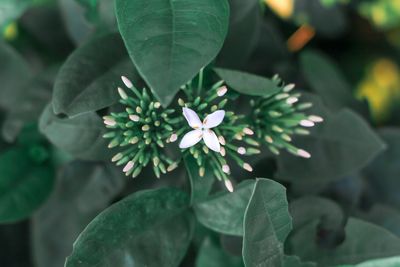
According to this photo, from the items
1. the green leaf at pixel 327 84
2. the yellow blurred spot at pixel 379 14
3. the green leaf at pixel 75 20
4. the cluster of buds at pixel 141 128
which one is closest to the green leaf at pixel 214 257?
the cluster of buds at pixel 141 128

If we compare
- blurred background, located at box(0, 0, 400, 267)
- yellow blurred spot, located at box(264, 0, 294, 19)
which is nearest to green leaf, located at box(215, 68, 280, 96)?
blurred background, located at box(0, 0, 400, 267)

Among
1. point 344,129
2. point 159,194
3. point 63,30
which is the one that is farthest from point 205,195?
point 63,30

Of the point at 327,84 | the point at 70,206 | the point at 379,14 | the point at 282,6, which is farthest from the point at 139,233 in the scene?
the point at 379,14

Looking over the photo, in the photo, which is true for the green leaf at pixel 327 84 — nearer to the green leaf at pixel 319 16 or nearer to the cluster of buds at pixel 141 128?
the green leaf at pixel 319 16

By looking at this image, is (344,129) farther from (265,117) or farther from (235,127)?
(235,127)

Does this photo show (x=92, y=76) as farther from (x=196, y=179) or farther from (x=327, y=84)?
(x=327, y=84)

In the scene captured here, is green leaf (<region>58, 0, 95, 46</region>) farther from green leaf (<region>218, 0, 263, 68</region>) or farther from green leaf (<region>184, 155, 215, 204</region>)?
green leaf (<region>184, 155, 215, 204</region>)
